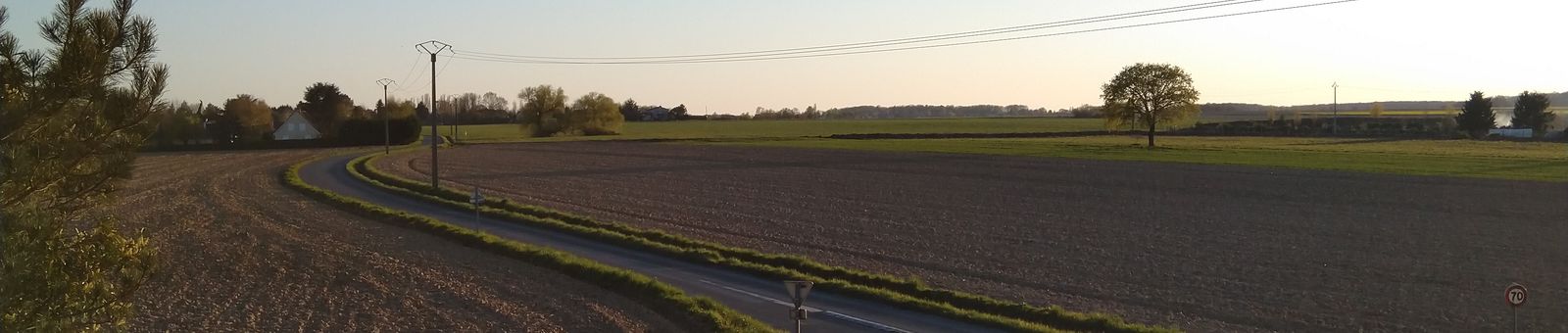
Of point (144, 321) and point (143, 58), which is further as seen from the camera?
point (144, 321)

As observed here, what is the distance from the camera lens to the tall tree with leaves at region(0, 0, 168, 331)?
7.76m

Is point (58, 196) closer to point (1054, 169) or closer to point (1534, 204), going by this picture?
point (1534, 204)

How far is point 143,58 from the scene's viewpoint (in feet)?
27.9

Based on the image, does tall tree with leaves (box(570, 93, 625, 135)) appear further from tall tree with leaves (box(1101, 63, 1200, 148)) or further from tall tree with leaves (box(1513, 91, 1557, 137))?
tall tree with leaves (box(1513, 91, 1557, 137))

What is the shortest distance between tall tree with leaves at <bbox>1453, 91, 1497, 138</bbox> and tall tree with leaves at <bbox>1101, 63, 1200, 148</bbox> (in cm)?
4424

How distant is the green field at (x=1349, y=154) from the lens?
58625 millimetres

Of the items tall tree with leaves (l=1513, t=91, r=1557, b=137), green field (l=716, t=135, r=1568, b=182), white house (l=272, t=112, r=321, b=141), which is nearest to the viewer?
green field (l=716, t=135, r=1568, b=182)

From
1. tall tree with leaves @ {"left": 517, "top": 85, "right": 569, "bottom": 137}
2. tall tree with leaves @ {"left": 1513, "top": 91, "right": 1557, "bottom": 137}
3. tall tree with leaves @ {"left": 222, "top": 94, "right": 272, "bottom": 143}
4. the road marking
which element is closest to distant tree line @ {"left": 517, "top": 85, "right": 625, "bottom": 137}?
tall tree with leaves @ {"left": 517, "top": 85, "right": 569, "bottom": 137}

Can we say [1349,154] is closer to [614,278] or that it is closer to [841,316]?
[614,278]

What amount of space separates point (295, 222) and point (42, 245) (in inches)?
1124

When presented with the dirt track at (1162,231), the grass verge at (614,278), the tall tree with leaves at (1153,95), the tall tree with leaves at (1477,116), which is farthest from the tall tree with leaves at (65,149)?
the tall tree with leaves at (1477,116)

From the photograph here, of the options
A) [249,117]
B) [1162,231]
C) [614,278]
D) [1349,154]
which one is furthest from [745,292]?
[249,117]

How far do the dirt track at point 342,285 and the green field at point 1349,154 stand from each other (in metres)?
46.4

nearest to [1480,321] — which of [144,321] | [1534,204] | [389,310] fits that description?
[389,310]
